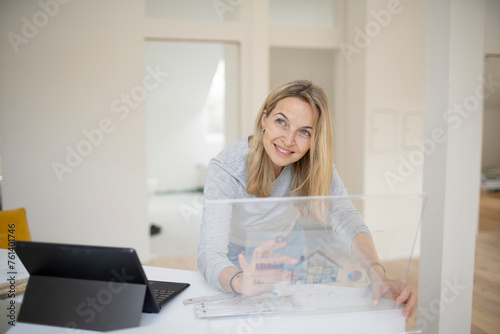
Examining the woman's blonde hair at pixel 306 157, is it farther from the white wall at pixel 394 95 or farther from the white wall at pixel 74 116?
the white wall at pixel 394 95

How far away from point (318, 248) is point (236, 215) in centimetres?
22

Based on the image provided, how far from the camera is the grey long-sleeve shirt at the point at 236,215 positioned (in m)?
0.90

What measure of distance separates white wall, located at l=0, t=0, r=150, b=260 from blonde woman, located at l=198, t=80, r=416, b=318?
2.48 metres

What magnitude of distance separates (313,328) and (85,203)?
3168 mm

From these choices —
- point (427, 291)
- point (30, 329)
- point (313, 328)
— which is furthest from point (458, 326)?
point (30, 329)

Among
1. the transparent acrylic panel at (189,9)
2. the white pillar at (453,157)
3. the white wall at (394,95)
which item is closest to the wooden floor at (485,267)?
the white pillar at (453,157)

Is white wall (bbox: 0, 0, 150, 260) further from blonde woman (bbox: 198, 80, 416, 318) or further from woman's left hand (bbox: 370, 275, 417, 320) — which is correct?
woman's left hand (bbox: 370, 275, 417, 320)

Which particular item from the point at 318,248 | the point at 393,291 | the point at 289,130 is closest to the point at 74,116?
the point at 289,130

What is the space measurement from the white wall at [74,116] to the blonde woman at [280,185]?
97.7 inches

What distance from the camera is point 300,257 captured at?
3.01ft

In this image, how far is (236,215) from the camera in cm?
91

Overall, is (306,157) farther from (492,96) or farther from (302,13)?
(492,96)

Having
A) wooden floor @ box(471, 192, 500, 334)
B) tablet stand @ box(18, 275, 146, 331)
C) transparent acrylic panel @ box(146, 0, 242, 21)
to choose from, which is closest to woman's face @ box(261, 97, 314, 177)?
tablet stand @ box(18, 275, 146, 331)

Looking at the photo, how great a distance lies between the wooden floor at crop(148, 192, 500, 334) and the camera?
7.86ft
